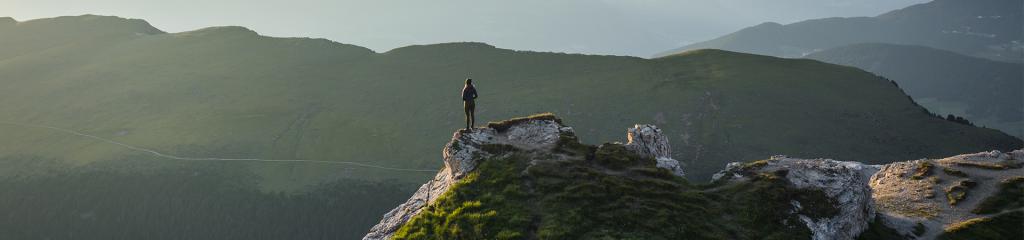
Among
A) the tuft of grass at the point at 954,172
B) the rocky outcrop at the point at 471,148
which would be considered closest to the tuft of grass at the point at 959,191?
the tuft of grass at the point at 954,172

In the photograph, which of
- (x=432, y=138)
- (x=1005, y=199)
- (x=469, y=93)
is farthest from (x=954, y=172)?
(x=432, y=138)

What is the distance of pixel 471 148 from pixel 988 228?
137ft

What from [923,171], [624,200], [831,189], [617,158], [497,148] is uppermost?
[497,148]

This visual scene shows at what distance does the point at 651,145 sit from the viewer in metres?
51.3

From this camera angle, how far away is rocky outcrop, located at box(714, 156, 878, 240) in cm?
3505

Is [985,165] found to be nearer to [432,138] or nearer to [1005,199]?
[1005,199]

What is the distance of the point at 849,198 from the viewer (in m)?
38.1

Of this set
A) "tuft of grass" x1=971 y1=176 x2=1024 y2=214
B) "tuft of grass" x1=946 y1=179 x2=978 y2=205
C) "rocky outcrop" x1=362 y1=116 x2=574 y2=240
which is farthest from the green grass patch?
"tuft of grass" x1=946 y1=179 x2=978 y2=205

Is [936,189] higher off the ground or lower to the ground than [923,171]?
lower

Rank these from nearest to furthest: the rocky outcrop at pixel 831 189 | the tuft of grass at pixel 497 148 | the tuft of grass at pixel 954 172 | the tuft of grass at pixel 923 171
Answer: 1. the rocky outcrop at pixel 831 189
2. the tuft of grass at pixel 497 148
3. the tuft of grass at pixel 954 172
4. the tuft of grass at pixel 923 171

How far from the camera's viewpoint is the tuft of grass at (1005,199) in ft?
171

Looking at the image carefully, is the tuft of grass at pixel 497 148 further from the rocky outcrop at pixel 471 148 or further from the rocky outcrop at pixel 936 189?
the rocky outcrop at pixel 936 189

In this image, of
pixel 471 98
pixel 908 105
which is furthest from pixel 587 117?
pixel 471 98

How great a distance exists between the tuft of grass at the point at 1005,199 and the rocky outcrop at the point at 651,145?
28277 mm
